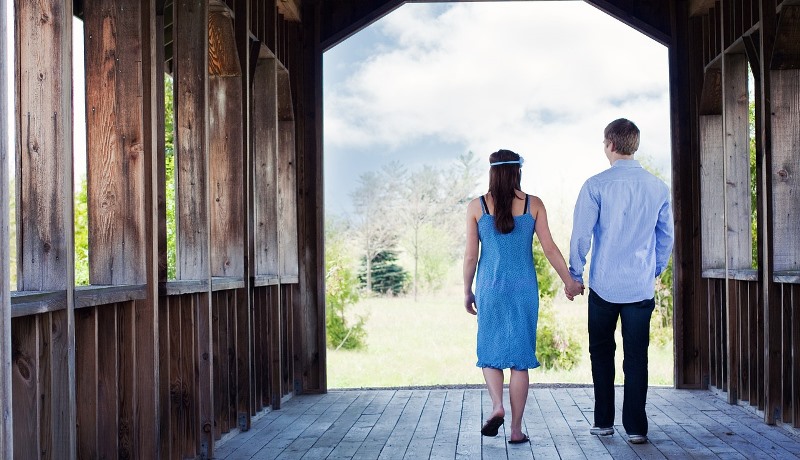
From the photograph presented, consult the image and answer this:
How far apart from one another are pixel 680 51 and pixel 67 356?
6140mm

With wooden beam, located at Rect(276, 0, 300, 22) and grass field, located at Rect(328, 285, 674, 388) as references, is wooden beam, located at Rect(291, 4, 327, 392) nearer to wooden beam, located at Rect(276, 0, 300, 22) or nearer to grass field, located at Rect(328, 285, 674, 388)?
wooden beam, located at Rect(276, 0, 300, 22)

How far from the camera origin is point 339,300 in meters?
16.2

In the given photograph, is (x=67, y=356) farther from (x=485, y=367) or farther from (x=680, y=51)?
(x=680, y=51)

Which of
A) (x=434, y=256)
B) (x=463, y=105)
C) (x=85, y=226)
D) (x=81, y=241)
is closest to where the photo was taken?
(x=81, y=241)

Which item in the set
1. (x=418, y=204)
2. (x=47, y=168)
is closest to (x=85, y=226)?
(x=47, y=168)

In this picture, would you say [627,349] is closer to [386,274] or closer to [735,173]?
[735,173]

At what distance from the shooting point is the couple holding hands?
5.21 m

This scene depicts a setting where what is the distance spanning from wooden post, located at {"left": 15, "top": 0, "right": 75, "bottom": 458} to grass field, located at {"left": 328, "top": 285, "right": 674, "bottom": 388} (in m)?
12.4

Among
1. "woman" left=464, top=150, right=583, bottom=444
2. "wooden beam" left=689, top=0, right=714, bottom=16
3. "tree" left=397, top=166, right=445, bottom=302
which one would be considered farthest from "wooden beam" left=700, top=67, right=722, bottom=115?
"tree" left=397, top=166, right=445, bottom=302

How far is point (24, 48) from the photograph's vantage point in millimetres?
3326

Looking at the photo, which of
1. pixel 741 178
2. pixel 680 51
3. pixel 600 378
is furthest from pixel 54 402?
pixel 680 51

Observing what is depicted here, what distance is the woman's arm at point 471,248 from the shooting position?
209 inches

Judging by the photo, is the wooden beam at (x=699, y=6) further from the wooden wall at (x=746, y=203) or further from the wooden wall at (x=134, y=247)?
the wooden wall at (x=134, y=247)

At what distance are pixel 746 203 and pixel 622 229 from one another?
2408 millimetres
